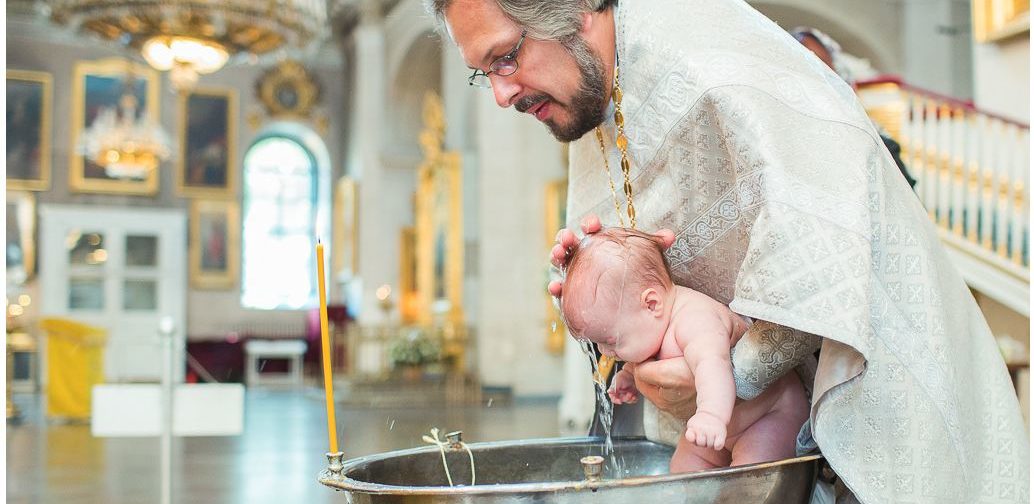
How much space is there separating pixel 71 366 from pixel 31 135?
371 inches

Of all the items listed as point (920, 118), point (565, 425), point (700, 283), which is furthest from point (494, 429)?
point (700, 283)

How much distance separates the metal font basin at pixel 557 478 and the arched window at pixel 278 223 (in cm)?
2051

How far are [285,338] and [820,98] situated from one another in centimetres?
2037

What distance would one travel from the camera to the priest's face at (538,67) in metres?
1.75

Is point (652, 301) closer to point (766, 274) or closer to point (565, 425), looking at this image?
point (766, 274)

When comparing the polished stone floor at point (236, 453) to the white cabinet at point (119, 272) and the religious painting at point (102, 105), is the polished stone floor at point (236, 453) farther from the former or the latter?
the religious painting at point (102, 105)

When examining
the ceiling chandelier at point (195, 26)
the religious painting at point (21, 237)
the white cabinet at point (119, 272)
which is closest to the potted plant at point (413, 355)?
the ceiling chandelier at point (195, 26)

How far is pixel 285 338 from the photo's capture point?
21281 millimetres

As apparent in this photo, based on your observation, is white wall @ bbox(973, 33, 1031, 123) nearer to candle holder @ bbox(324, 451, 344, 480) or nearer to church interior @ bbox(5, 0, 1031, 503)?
church interior @ bbox(5, 0, 1031, 503)

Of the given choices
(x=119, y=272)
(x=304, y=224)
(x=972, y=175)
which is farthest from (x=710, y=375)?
(x=304, y=224)

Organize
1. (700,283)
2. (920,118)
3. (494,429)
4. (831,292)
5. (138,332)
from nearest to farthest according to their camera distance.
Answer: (831,292)
(700,283)
(920,118)
(494,429)
(138,332)

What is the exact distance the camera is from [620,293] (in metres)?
1.63

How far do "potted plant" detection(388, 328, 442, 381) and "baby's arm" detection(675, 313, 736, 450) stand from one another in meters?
13.4

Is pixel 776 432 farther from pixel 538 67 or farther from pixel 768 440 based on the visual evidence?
pixel 538 67
